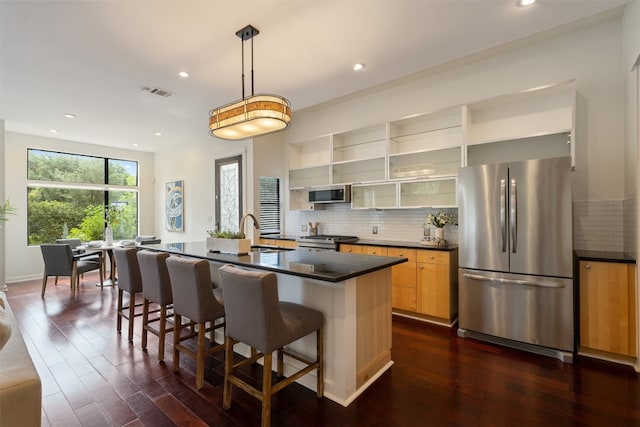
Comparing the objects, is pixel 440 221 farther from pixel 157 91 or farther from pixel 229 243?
pixel 157 91

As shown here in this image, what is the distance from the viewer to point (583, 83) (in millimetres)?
3096

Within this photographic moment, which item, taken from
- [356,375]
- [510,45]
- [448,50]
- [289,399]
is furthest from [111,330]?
[510,45]

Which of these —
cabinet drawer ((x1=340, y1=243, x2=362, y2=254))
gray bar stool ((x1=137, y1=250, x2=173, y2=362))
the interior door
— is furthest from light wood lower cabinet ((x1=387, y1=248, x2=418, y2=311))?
the interior door

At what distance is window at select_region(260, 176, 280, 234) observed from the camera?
5656 mm

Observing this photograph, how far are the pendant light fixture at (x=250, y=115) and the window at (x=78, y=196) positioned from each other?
14.5 ft

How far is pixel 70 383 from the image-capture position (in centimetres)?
239

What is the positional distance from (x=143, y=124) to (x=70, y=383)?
14.1 ft

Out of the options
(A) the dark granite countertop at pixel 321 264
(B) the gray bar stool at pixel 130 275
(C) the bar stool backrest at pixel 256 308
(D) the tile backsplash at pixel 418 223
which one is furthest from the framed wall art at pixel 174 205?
(C) the bar stool backrest at pixel 256 308

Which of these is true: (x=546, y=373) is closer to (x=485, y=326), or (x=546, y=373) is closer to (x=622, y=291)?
(x=485, y=326)

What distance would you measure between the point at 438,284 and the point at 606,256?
1506 millimetres

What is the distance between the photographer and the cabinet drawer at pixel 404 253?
12.1 feet

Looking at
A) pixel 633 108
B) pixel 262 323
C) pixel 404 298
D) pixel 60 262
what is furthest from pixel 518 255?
pixel 60 262

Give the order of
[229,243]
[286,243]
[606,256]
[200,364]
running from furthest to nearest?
1. [286,243]
2. [229,243]
3. [606,256]
4. [200,364]

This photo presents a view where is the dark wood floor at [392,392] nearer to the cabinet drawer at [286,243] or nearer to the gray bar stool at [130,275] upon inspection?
the gray bar stool at [130,275]
